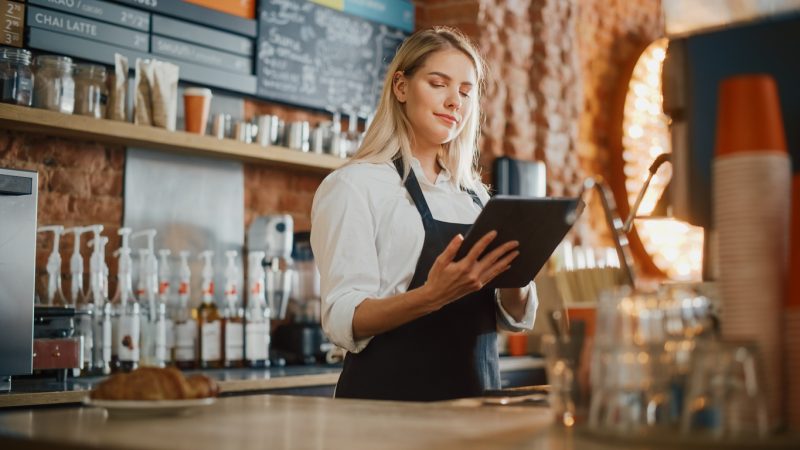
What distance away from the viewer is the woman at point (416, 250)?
2.19m

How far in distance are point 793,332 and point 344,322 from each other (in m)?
1.18

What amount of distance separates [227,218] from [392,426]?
9.11 ft

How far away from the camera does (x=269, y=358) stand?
389 centimetres

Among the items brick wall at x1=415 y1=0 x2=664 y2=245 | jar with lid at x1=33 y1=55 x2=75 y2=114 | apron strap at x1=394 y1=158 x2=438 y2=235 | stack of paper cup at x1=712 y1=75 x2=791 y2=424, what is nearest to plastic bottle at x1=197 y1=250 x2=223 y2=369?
jar with lid at x1=33 y1=55 x2=75 y2=114

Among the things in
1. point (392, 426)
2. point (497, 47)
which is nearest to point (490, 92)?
point (497, 47)

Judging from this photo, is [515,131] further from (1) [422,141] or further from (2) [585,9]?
(1) [422,141]

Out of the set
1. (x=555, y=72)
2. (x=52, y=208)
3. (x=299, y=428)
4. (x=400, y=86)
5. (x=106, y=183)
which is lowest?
(x=299, y=428)

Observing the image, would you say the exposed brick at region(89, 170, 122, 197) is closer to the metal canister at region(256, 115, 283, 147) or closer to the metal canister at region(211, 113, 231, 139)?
the metal canister at region(211, 113, 231, 139)

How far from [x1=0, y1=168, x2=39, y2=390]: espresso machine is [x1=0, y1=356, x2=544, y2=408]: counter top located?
9 cm

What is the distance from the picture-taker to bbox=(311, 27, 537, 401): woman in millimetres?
2188

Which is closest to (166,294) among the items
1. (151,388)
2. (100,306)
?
(100,306)

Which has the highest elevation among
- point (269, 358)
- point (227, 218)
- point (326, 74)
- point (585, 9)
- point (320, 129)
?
point (585, 9)

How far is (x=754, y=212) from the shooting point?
120cm

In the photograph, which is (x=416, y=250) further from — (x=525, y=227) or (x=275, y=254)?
(x=275, y=254)
